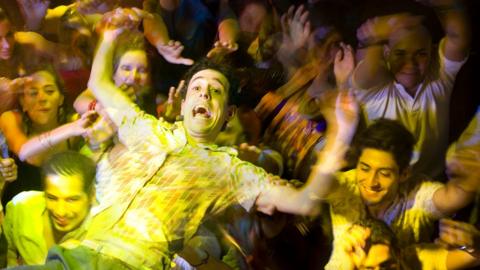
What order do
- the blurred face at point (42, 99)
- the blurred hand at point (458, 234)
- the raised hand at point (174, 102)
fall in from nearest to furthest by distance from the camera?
the blurred hand at point (458, 234)
the raised hand at point (174, 102)
the blurred face at point (42, 99)

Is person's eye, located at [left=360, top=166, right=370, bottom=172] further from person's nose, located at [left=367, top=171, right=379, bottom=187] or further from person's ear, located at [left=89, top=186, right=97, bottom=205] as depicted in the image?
person's ear, located at [left=89, top=186, right=97, bottom=205]

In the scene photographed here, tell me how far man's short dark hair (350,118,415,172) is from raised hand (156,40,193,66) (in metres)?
0.60

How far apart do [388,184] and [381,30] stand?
1.55 feet

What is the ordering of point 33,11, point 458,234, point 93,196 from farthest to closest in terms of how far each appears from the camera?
1. point 33,11
2. point 93,196
3. point 458,234

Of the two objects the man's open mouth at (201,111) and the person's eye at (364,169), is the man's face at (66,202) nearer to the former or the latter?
the man's open mouth at (201,111)

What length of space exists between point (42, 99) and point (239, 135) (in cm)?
70

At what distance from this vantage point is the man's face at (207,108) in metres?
2.04

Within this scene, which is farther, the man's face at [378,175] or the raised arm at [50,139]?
the raised arm at [50,139]

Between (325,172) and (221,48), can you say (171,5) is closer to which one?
(221,48)

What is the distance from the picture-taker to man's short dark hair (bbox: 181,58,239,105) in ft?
6.74

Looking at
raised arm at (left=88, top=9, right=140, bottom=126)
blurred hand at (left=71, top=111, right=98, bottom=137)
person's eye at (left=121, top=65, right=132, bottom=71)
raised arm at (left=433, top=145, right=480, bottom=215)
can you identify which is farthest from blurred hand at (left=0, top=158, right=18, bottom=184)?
raised arm at (left=433, top=145, right=480, bottom=215)

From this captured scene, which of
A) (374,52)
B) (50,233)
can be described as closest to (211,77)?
(374,52)

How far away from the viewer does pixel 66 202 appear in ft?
6.98

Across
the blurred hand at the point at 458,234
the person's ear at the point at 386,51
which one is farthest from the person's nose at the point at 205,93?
the blurred hand at the point at 458,234
